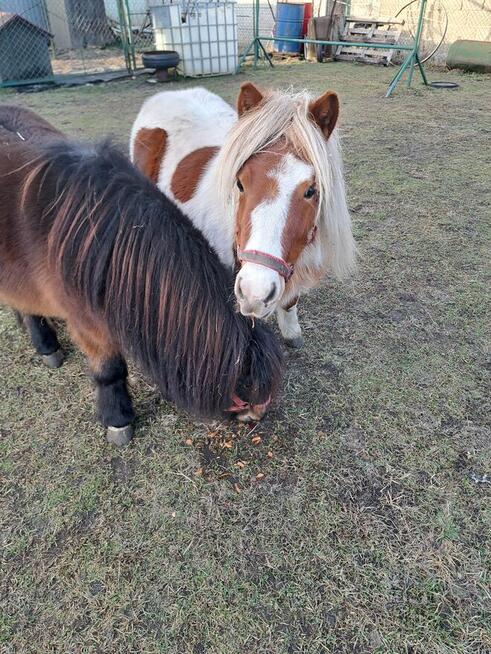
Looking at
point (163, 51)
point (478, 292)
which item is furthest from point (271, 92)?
point (163, 51)

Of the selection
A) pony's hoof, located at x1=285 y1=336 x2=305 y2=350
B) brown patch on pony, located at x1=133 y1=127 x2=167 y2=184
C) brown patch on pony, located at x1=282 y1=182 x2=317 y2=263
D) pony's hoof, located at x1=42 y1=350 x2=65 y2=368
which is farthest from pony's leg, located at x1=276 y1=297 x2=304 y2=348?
pony's hoof, located at x1=42 y1=350 x2=65 y2=368

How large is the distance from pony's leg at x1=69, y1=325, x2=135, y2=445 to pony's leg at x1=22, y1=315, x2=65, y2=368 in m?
0.64

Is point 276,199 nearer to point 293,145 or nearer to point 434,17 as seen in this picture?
point 293,145

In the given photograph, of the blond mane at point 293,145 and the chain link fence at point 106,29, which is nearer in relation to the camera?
the blond mane at point 293,145

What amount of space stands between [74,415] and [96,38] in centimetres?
1454

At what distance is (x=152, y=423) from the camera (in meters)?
2.13

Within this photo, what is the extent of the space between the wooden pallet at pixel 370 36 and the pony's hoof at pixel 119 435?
423 inches

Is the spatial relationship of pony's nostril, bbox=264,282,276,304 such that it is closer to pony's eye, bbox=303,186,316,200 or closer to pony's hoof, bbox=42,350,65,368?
pony's eye, bbox=303,186,316,200

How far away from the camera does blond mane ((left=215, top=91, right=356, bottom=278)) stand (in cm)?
165

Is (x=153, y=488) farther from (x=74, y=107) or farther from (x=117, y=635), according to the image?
(x=74, y=107)

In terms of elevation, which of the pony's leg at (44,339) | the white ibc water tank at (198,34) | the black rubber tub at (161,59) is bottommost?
the pony's leg at (44,339)

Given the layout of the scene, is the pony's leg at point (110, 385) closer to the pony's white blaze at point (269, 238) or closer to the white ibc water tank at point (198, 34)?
the pony's white blaze at point (269, 238)

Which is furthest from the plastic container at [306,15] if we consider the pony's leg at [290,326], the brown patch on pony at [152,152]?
the pony's leg at [290,326]

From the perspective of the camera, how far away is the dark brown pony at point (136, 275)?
1.51 metres
